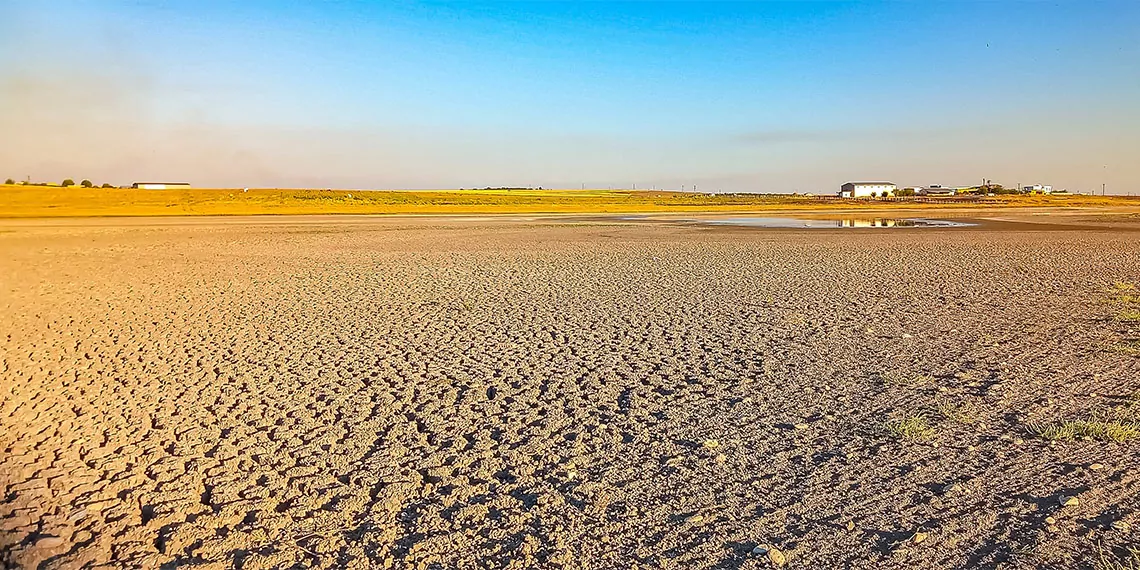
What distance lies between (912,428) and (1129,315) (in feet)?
22.5

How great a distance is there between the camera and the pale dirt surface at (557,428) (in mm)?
3719

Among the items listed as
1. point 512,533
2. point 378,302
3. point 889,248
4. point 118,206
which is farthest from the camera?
point 118,206

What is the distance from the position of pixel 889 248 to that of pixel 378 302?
1590 cm

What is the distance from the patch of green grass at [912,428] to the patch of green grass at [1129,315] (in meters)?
6.06

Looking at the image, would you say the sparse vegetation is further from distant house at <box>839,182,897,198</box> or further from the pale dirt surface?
distant house at <box>839,182,897,198</box>

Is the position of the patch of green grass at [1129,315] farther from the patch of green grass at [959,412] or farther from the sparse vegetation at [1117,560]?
the sparse vegetation at [1117,560]

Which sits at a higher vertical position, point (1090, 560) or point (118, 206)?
point (118, 206)

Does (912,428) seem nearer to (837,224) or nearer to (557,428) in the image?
(557,428)

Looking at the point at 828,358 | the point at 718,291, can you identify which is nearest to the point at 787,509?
the point at 828,358

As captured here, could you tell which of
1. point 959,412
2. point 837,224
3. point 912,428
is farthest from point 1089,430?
point 837,224

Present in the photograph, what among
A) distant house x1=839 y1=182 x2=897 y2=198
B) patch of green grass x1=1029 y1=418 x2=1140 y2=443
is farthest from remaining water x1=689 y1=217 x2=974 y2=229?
distant house x1=839 y1=182 x2=897 y2=198

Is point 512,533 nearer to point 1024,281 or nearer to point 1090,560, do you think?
point 1090,560

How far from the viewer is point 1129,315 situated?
9930mm

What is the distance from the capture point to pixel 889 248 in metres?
21.9
